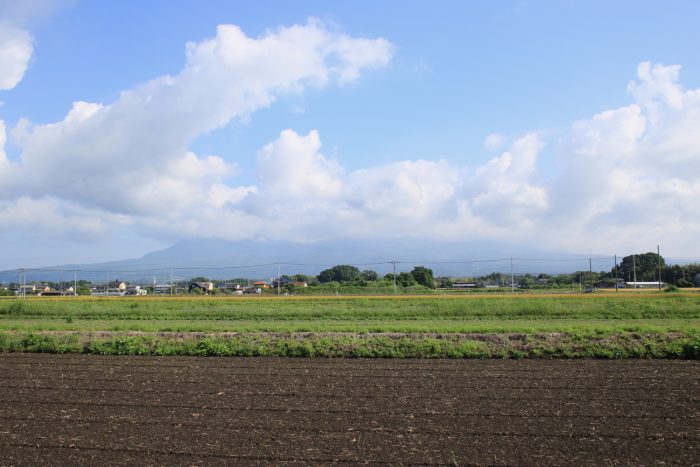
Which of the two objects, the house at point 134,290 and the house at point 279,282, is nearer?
the house at point 279,282

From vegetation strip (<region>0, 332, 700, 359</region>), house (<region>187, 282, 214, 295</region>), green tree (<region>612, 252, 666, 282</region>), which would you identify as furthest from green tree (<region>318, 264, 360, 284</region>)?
vegetation strip (<region>0, 332, 700, 359</region>)

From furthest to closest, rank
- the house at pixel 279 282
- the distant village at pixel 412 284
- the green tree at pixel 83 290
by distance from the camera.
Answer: the green tree at pixel 83 290 → the distant village at pixel 412 284 → the house at pixel 279 282

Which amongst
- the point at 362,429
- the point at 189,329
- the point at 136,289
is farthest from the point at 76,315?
the point at 136,289

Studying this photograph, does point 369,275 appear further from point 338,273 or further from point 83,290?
point 83,290

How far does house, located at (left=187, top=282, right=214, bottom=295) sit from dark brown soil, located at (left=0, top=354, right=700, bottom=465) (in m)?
39.7

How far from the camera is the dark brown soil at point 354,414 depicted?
6676mm

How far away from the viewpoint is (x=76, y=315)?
2753cm

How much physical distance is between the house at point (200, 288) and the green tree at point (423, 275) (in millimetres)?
21569

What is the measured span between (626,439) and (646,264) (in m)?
61.0

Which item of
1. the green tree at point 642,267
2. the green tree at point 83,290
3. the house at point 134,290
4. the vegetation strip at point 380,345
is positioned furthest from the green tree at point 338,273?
the vegetation strip at point 380,345

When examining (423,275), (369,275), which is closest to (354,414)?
(423,275)

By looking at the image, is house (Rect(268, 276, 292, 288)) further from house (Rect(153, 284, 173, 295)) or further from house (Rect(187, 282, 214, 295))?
house (Rect(153, 284, 173, 295))

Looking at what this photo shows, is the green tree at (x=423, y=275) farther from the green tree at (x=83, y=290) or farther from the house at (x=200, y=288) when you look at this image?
the green tree at (x=83, y=290)

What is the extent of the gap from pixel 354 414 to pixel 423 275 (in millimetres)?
51889
